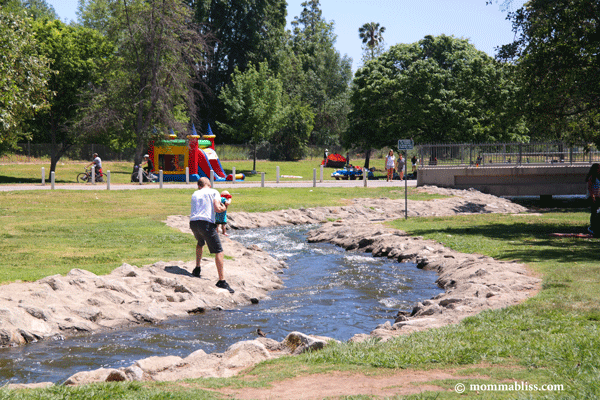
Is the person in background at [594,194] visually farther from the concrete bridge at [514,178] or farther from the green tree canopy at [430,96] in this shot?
the green tree canopy at [430,96]

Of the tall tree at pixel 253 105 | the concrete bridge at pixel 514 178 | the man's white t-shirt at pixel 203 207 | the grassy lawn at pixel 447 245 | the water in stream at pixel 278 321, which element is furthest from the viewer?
the tall tree at pixel 253 105

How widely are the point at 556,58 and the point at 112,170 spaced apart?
148 ft

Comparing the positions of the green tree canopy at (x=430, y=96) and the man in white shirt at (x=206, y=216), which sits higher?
the green tree canopy at (x=430, y=96)

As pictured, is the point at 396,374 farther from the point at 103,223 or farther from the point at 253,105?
the point at 253,105

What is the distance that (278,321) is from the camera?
10953 mm

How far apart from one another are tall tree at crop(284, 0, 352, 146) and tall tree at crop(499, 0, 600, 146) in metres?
57.3

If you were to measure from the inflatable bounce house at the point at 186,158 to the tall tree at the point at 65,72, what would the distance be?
8.84 meters

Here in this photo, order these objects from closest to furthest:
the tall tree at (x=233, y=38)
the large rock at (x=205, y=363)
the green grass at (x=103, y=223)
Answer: the large rock at (x=205, y=363)
the green grass at (x=103, y=223)
the tall tree at (x=233, y=38)

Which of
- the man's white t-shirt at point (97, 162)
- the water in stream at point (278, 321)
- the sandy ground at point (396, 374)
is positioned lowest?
the water in stream at point (278, 321)

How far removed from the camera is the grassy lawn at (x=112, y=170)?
155 ft

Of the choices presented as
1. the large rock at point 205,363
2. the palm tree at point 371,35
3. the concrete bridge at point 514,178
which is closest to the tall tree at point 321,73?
the palm tree at point 371,35

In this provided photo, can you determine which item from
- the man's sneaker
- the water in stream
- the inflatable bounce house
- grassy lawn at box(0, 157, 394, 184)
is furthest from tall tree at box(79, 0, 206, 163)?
the man's sneaker

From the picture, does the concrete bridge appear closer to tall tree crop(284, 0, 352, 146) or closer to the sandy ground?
the sandy ground

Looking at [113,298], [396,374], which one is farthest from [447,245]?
[396,374]
